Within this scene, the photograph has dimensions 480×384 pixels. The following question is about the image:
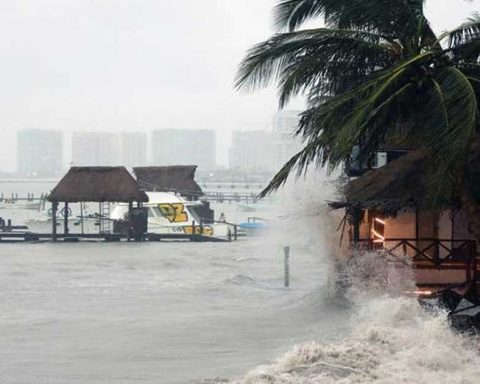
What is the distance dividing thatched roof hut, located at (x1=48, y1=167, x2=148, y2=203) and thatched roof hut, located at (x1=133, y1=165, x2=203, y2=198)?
38.4 feet

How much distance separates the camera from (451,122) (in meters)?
12.4

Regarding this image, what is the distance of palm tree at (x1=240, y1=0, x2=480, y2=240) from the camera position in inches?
500

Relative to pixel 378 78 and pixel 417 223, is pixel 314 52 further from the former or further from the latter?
pixel 417 223

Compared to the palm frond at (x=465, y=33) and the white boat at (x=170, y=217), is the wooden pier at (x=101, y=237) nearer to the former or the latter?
the white boat at (x=170, y=217)

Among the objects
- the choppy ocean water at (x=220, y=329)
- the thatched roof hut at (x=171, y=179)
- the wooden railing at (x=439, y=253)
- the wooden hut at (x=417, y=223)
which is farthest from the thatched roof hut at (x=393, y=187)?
the thatched roof hut at (x=171, y=179)

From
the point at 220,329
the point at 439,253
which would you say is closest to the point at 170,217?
the point at 439,253

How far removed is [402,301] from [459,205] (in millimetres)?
2128

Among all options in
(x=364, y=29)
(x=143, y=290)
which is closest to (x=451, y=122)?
(x=364, y=29)

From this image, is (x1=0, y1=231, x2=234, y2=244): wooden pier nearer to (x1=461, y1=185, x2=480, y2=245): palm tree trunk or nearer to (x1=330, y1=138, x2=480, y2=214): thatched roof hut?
(x1=330, y1=138, x2=480, y2=214): thatched roof hut

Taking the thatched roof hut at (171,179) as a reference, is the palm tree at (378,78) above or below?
above

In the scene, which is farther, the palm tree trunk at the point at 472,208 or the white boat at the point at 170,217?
the white boat at the point at 170,217

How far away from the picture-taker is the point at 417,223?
1975 cm

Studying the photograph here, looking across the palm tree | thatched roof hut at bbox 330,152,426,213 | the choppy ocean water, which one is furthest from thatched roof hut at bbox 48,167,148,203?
the palm tree

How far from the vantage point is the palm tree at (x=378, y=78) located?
12703mm
